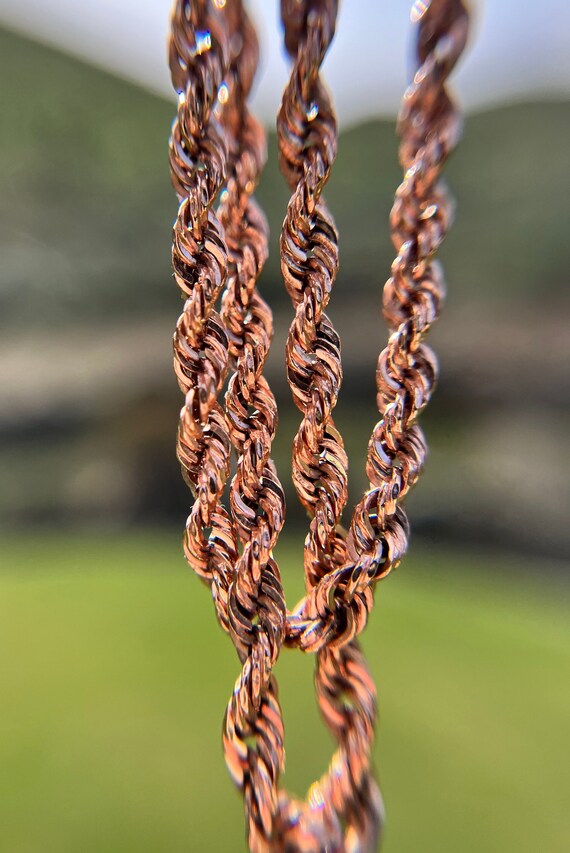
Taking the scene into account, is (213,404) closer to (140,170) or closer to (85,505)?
(85,505)

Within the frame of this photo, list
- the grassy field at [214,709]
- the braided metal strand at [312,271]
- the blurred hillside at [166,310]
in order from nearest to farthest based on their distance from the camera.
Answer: the braided metal strand at [312,271] → the grassy field at [214,709] → the blurred hillside at [166,310]

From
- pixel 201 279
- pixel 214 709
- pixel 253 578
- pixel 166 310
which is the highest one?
pixel 166 310

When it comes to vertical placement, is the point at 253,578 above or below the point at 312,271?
below

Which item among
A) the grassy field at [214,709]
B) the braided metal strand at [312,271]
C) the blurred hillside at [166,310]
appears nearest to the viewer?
the braided metal strand at [312,271]

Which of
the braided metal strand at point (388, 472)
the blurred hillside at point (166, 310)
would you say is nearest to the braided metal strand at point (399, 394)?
the braided metal strand at point (388, 472)

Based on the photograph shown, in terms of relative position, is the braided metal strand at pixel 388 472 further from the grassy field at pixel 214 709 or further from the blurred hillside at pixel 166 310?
the blurred hillside at pixel 166 310

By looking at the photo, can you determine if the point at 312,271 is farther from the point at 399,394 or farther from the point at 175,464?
the point at 175,464

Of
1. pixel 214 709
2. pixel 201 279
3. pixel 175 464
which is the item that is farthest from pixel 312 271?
pixel 175 464

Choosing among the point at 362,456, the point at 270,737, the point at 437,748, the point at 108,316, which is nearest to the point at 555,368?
the point at 362,456
